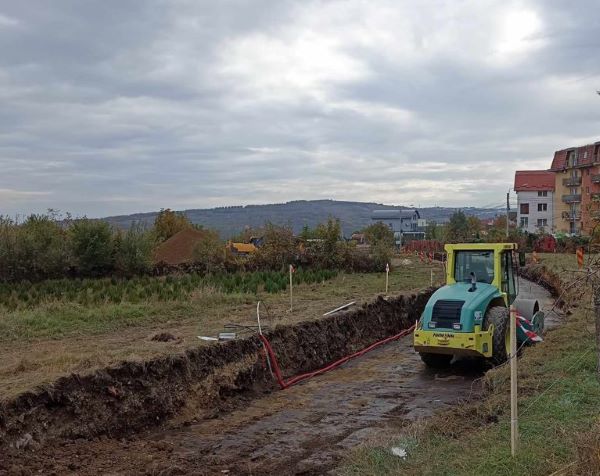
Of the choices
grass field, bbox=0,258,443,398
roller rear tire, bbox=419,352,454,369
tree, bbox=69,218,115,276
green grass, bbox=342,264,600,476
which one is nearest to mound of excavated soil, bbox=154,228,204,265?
tree, bbox=69,218,115,276

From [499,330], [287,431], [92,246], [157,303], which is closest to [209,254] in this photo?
[92,246]

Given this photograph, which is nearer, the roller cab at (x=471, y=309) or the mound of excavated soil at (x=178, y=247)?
the roller cab at (x=471, y=309)

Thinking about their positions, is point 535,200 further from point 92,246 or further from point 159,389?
point 159,389

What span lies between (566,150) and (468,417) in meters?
72.6

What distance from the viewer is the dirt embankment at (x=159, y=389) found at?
770 centimetres

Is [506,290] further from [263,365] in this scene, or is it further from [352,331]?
[263,365]

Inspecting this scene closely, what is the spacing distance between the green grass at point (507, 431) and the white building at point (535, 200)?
75.0 meters

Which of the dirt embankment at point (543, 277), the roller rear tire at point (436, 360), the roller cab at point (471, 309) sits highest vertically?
the roller cab at point (471, 309)

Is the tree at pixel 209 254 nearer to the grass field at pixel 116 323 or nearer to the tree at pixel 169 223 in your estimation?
the grass field at pixel 116 323

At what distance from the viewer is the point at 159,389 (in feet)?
30.4

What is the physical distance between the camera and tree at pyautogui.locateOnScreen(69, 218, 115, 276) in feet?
85.3

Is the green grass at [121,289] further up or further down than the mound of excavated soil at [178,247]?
further down

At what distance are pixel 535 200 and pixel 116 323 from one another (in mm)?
75920

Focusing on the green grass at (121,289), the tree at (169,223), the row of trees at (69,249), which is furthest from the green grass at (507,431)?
the tree at (169,223)
